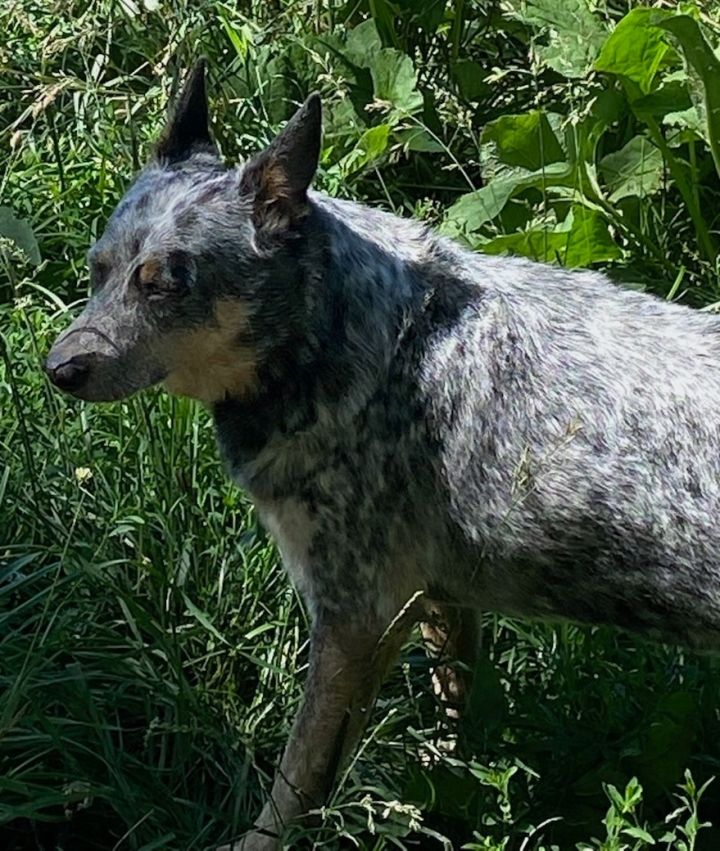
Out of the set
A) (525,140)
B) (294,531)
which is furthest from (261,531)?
(525,140)

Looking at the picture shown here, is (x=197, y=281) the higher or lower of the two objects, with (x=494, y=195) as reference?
higher

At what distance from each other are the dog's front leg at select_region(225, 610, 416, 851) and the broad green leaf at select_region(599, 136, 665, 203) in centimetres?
219

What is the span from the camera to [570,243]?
17.9 ft

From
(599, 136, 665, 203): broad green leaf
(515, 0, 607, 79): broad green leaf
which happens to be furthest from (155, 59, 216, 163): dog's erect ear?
(599, 136, 665, 203): broad green leaf

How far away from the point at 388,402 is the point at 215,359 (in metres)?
0.41

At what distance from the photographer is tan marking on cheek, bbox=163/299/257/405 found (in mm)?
3805

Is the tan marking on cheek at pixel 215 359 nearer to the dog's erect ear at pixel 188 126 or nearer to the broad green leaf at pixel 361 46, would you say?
the dog's erect ear at pixel 188 126

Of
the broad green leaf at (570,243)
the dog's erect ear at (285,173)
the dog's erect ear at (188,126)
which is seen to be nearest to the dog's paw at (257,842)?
the dog's erect ear at (285,173)

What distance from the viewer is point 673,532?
3799 mm

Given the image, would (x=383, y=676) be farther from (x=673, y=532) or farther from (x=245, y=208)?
(x=245, y=208)

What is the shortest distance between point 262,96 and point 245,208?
7.66 ft

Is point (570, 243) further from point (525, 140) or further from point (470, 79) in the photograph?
Answer: point (470, 79)

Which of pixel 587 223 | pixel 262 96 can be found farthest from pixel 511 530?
pixel 262 96

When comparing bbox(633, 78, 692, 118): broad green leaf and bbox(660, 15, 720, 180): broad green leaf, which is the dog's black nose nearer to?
bbox(660, 15, 720, 180): broad green leaf
